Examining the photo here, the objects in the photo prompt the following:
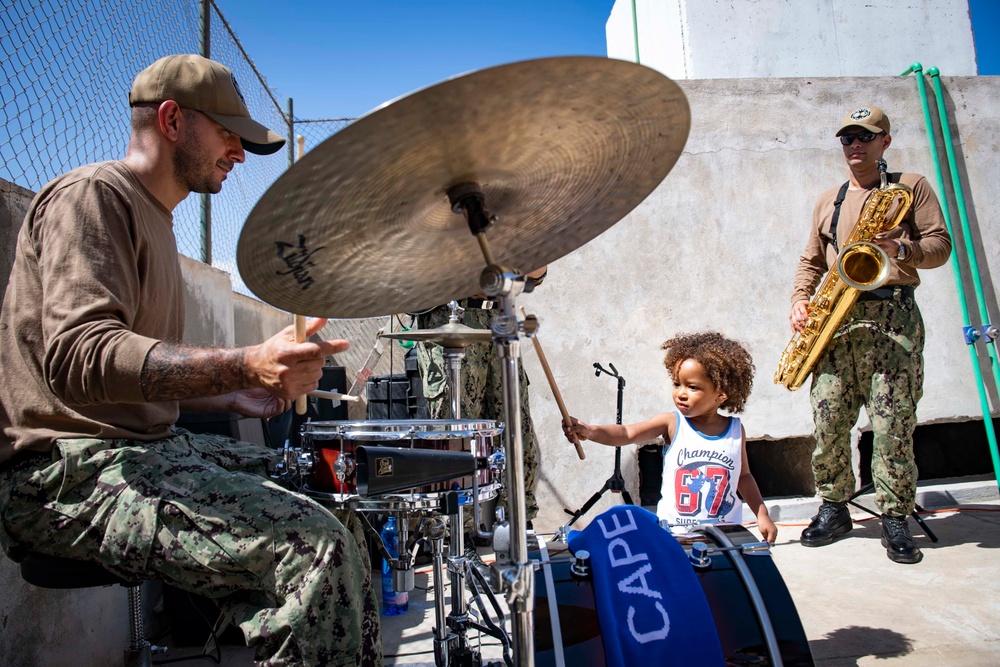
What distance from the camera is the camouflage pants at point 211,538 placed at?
151 centimetres

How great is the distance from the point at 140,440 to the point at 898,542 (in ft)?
12.0

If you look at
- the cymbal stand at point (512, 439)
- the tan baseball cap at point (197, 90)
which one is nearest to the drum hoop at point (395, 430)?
the cymbal stand at point (512, 439)

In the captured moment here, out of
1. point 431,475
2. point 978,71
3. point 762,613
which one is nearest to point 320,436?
point 431,475

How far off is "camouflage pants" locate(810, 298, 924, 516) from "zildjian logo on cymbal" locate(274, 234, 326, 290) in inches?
135

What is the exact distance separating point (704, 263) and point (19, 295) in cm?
422

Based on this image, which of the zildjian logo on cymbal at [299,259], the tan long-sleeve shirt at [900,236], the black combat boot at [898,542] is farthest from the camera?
the tan long-sleeve shirt at [900,236]

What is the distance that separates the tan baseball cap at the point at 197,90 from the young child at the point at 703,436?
1669 mm

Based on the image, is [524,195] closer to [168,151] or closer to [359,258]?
[359,258]

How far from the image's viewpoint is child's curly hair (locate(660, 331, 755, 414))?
3129 mm

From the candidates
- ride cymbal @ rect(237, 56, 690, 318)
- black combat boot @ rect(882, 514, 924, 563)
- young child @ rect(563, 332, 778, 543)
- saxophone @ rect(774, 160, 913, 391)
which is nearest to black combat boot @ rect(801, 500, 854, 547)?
black combat boot @ rect(882, 514, 924, 563)

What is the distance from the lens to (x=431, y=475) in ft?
5.86

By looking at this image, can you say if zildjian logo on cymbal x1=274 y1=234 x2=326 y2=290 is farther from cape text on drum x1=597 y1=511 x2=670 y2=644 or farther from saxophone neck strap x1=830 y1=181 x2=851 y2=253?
saxophone neck strap x1=830 y1=181 x2=851 y2=253

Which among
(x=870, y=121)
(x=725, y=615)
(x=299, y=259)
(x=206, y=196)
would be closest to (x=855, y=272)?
(x=870, y=121)

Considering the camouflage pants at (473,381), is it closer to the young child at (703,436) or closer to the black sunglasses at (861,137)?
the young child at (703,436)
